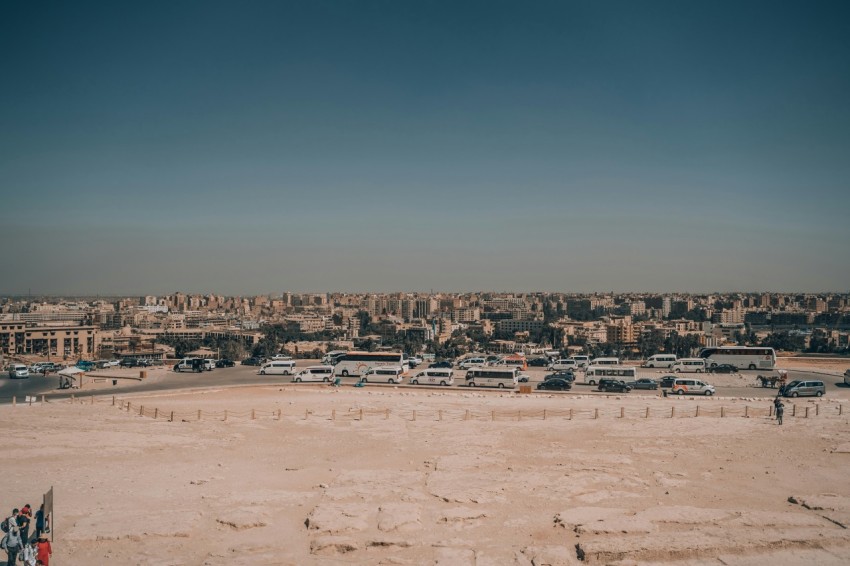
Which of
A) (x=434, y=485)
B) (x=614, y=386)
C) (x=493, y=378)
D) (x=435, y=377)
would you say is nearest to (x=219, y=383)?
(x=435, y=377)

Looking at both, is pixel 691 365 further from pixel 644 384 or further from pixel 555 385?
pixel 555 385

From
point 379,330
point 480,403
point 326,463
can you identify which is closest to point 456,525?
point 326,463

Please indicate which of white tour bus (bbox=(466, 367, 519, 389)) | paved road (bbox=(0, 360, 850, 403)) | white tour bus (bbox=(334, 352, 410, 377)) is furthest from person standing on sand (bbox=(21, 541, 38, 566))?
white tour bus (bbox=(334, 352, 410, 377))

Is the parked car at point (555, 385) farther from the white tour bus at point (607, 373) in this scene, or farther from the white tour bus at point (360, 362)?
the white tour bus at point (360, 362)

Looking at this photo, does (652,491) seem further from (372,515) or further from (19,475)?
(19,475)

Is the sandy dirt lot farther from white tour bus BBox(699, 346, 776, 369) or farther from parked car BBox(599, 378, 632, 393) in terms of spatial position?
white tour bus BBox(699, 346, 776, 369)
